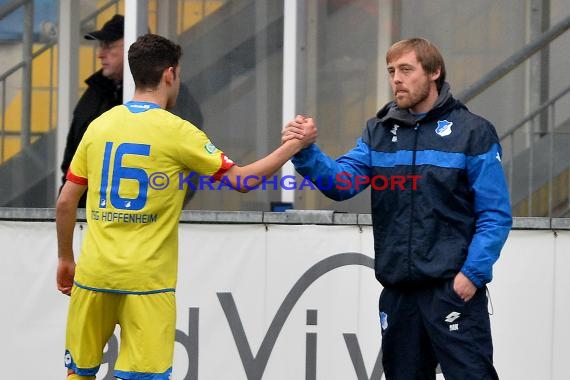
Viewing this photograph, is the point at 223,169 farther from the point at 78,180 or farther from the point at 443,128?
the point at 443,128

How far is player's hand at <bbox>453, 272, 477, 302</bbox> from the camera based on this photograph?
539 cm

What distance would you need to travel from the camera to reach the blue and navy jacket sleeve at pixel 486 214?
17.6 ft

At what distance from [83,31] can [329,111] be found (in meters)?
1.62

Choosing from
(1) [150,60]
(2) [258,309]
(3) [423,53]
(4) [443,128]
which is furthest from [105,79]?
(4) [443,128]

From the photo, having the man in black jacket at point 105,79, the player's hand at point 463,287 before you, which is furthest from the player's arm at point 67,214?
the man in black jacket at point 105,79

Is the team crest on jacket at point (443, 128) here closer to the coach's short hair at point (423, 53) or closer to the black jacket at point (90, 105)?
the coach's short hair at point (423, 53)

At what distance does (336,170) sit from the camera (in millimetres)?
5547

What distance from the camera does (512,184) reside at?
7.61 meters

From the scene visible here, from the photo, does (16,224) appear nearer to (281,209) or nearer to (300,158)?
(281,209)

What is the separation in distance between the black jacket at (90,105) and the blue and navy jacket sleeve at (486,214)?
2847 millimetres

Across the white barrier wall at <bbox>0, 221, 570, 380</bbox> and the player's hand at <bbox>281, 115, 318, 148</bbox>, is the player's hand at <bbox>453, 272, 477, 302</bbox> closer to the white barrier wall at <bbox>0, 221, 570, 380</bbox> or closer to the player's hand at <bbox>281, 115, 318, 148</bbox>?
the player's hand at <bbox>281, 115, 318, 148</bbox>

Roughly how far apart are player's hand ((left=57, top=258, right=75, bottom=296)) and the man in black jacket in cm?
191

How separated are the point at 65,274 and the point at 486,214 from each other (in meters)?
1.86

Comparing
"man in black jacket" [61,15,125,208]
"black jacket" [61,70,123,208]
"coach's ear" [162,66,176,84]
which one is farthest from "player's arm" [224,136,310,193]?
"man in black jacket" [61,15,125,208]
